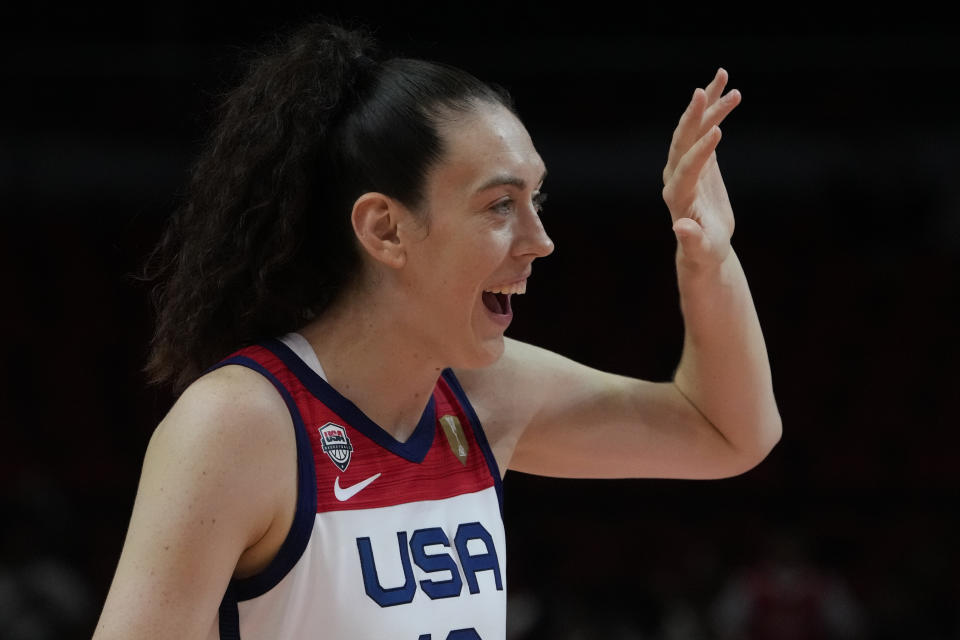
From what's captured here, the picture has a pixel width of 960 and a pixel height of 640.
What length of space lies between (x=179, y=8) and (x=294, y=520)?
7758mm

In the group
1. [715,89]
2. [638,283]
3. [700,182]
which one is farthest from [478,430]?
[638,283]

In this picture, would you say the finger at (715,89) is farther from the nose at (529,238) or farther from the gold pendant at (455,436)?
the gold pendant at (455,436)

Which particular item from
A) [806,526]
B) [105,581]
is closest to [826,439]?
[806,526]

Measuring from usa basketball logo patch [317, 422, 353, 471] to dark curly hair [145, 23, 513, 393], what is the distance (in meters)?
0.23

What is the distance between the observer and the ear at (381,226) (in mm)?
2139

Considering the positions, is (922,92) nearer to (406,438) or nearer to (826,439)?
(826,439)

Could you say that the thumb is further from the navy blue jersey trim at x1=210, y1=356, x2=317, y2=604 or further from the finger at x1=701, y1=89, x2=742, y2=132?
the navy blue jersey trim at x1=210, y1=356, x2=317, y2=604

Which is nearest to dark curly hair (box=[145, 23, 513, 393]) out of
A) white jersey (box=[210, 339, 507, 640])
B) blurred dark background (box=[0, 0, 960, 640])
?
white jersey (box=[210, 339, 507, 640])

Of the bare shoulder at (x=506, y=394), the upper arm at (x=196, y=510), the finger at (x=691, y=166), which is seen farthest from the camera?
the bare shoulder at (x=506, y=394)

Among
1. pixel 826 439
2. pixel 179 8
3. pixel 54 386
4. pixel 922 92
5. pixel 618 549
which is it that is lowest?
pixel 618 549

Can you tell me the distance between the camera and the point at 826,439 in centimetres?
859

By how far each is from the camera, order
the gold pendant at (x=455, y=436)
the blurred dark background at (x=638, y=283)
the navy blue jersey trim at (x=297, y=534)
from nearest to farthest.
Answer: the navy blue jersey trim at (x=297, y=534) < the gold pendant at (x=455, y=436) < the blurred dark background at (x=638, y=283)

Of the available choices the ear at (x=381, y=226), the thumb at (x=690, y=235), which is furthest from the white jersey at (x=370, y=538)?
the thumb at (x=690, y=235)

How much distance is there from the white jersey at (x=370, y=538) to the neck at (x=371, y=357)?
0.03 meters
